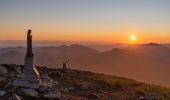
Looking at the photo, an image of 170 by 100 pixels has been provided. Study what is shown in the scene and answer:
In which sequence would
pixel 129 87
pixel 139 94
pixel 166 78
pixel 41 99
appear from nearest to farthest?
pixel 41 99 → pixel 139 94 → pixel 129 87 → pixel 166 78

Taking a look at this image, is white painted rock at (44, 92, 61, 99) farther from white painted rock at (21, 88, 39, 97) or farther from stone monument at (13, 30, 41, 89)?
stone monument at (13, 30, 41, 89)

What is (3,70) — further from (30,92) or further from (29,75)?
(30,92)

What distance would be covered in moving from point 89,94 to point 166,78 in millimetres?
181559

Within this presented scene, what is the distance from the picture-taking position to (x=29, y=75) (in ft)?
55.0

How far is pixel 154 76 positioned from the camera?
192125 mm

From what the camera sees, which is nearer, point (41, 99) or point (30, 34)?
point (41, 99)

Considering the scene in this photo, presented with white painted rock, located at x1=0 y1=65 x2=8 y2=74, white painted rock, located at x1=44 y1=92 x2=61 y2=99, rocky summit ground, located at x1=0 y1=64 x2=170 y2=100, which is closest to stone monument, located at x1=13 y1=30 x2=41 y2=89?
rocky summit ground, located at x1=0 y1=64 x2=170 y2=100

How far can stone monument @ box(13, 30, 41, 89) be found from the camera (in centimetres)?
1653

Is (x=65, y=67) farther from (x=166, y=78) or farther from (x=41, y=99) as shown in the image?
(x=166, y=78)

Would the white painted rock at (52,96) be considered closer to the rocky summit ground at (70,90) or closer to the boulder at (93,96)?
the rocky summit ground at (70,90)

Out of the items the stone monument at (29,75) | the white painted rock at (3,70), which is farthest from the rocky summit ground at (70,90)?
the stone monument at (29,75)

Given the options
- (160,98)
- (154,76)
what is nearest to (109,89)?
(160,98)

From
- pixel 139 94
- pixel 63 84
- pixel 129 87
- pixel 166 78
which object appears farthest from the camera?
pixel 166 78

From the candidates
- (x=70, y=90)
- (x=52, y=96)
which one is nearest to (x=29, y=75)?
(x=52, y=96)
